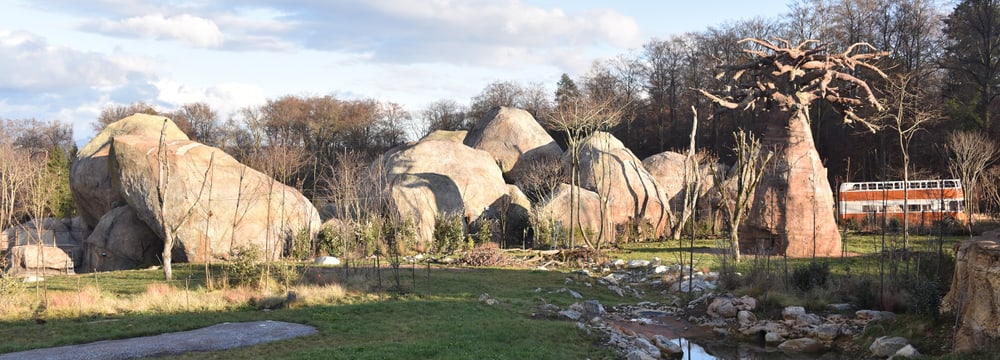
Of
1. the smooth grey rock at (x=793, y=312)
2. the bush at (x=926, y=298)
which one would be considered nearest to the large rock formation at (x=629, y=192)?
the smooth grey rock at (x=793, y=312)

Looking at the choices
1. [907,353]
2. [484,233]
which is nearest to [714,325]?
[907,353]

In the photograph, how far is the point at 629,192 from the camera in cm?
3428

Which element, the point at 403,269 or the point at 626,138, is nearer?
the point at 403,269

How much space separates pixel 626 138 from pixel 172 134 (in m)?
30.9

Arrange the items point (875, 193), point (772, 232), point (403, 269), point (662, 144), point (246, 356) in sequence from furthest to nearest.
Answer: point (662, 144)
point (875, 193)
point (772, 232)
point (403, 269)
point (246, 356)

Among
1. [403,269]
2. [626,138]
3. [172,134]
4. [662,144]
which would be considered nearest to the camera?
[403,269]

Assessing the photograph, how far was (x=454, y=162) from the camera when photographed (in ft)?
116

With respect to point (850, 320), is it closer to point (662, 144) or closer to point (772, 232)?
point (772, 232)

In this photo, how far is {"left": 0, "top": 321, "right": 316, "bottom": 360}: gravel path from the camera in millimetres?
10719

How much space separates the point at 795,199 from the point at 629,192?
1180 centimetres

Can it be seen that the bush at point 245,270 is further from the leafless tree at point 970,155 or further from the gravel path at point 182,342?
the leafless tree at point 970,155

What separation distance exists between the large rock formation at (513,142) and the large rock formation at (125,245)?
64.5 ft

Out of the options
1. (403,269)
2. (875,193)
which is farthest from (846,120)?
(403,269)

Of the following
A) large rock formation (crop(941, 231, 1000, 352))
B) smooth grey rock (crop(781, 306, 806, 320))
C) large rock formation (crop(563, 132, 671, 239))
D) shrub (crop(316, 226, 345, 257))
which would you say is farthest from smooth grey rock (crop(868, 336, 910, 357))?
large rock formation (crop(563, 132, 671, 239))
